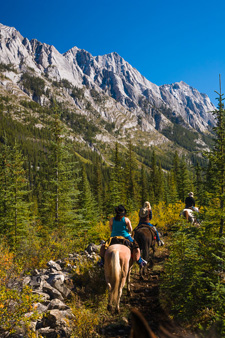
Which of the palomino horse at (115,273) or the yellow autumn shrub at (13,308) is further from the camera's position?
the palomino horse at (115,273)

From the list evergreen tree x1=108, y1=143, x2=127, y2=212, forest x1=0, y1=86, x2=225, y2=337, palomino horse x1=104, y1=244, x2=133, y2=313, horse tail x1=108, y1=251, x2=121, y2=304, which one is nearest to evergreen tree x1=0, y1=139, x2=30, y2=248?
forest x1=0, y1=86, x2=225, y2=337

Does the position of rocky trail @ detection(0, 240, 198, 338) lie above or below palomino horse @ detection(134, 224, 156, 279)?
below

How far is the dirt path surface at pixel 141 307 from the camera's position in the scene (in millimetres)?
4844

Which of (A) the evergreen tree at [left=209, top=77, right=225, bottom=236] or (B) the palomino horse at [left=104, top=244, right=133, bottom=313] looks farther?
(A) the evergreen tree at [left=209, top=77, right=225, bottom=236]

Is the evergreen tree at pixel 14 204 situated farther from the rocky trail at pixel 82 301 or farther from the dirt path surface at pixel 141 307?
the dirt path surface at pixel 141 307

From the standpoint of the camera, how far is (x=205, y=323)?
421 centimetres

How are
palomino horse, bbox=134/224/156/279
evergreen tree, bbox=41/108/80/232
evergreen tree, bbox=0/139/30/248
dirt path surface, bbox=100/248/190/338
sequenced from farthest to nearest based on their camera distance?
evergreen tree, bbox=0/139/30/248 < evergreen tree, bbox=41/108/80/232 < palomino horse, bbox=134/224/156/279 < dirt path surface, bbox=100/248/190/338

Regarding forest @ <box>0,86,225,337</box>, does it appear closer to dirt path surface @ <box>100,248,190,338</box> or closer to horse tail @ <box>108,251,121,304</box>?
dirt path surface @ <box>100,248,190,338</box>

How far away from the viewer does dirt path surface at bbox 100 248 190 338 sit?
484cm

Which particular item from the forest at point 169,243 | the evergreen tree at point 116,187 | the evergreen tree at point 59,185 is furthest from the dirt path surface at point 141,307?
the evergreen tree at point 116,187

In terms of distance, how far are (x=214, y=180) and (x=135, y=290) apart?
453cm

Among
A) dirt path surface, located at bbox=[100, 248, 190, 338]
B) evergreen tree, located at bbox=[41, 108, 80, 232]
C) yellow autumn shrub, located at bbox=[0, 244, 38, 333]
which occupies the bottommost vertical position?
dirt path surface, located at bbox=[100, 248, 190, 338]

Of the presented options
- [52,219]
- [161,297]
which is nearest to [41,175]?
[52,219]

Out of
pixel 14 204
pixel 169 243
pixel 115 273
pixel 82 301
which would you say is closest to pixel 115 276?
pixel 115 273
